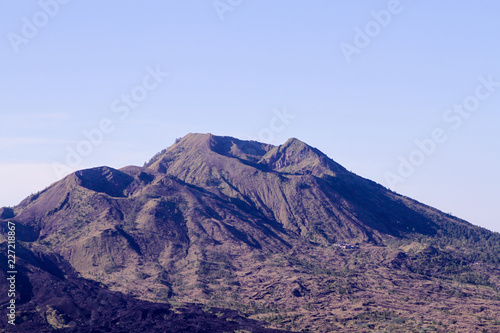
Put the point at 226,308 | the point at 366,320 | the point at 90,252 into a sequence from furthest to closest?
the point at 90,252
the point at 226,308
the point at 366,320

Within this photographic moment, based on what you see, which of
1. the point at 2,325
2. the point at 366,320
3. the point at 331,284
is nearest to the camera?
the point at 2,325

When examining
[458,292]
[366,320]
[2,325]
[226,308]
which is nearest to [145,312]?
[226,308]

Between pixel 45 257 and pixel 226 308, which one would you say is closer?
pixel 226 308

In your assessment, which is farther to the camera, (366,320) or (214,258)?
(214,258)

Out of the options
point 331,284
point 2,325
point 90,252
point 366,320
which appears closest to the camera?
point 2,325

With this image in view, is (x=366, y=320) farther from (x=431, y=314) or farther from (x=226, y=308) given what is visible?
(x=226, y=308)

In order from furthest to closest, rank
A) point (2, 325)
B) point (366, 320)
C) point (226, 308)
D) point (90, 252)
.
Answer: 1. point (90, 252)
2. point (226, 308)
3. point (366, 320)
4. point (2, 325)

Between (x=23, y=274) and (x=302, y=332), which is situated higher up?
(x=23, y=274)

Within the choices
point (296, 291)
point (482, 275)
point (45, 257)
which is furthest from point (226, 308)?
point (482, 275)

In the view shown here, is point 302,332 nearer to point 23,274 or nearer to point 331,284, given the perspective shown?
point 331,284
